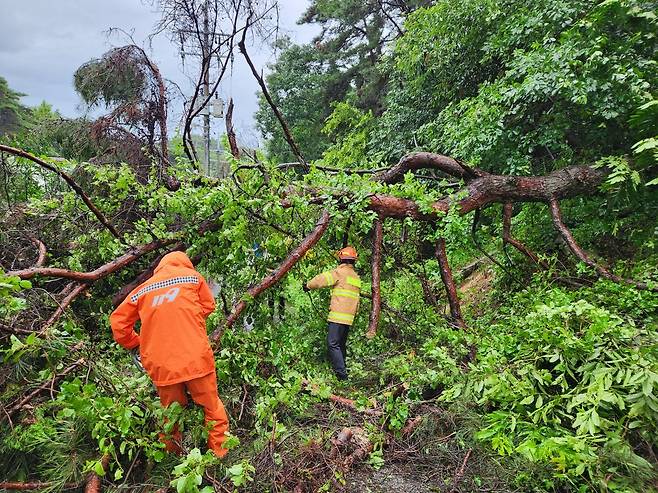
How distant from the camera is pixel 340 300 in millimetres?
4188

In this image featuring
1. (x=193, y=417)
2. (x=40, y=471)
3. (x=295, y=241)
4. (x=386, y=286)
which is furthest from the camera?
(x=386, y=286)

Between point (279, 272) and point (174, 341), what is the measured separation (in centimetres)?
116

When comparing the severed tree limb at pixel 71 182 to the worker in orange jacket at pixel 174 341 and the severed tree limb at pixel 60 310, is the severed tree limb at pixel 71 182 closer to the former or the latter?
the severed tree limb at pixel 60 310

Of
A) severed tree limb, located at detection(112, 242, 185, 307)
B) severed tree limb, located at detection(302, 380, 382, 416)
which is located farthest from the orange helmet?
severed tree limb, located at detection(112, 242, 185, 307)

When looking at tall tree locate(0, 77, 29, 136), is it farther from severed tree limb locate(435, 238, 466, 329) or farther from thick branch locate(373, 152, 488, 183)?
severed tree limb locate(435, 238, 466, 329)

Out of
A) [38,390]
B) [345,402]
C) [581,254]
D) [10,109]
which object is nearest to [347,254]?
[345,402]

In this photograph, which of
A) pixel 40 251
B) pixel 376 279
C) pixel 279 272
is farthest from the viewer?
pixel 376 279

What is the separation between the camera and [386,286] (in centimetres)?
573

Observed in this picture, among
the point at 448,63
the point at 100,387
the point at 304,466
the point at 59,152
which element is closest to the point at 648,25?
the point at 448,63

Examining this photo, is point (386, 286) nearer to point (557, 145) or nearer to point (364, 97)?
point (557, 145)

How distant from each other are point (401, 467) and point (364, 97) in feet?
51.4

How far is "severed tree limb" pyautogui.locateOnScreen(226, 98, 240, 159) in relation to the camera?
4023mm

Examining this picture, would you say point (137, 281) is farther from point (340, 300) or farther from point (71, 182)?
point (340, 300)

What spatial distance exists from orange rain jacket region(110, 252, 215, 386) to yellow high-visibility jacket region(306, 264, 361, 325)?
5.21ft
